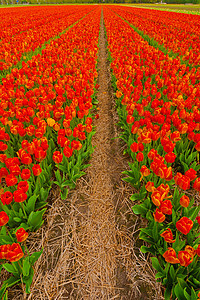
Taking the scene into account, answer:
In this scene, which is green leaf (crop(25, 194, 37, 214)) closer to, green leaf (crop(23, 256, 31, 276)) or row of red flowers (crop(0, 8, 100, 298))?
row of red flowers (crop(0, 8, 100, 298))

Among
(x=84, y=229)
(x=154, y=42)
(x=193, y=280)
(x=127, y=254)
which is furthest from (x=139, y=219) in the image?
(x=154, y=42)

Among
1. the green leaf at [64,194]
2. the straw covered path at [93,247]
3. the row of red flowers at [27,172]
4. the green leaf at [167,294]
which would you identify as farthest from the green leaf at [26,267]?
the green leaf at [167,294]

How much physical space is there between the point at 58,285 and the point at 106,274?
1.75ft

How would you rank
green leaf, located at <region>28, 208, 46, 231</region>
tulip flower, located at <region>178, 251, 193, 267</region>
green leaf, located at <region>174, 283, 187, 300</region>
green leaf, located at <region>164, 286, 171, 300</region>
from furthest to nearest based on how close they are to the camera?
1. green leaf, located at <region>28, 208, 46, 231</region>
2. green leaf, located at <region>164, 286, 171, 300</region>
3. green leaf, located at <region>174, 283, 187, 300</region>
4. tulip flower, located at <region>178, 251, 193, 267</region>

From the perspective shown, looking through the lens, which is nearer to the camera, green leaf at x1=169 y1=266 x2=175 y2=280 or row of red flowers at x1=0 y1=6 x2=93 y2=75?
green leaf at x1=169 y1=266 x2=175 y2=280

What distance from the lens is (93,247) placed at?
2367mm

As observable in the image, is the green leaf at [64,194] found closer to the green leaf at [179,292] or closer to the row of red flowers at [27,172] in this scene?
the row of red flowers at [27,172]

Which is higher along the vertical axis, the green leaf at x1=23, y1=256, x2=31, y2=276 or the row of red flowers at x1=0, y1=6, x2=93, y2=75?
the row of red flowers at x1=0, y1=6, x2=93, y2=75

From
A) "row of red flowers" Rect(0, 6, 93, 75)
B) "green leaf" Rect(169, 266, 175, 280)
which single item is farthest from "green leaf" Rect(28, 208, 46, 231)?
"row of red flowers" Rect(0, 6, 93, 75)

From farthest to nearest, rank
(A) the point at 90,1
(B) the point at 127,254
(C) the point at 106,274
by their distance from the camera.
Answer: (A) the point at 90,1, (B) the point at 127,254, (C) the point at 106,274

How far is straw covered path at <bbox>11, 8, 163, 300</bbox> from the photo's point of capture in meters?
1.99

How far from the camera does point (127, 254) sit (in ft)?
7.43

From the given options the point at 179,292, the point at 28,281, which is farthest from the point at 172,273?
the point at 28,281

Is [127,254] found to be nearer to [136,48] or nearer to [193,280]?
[193,280]
